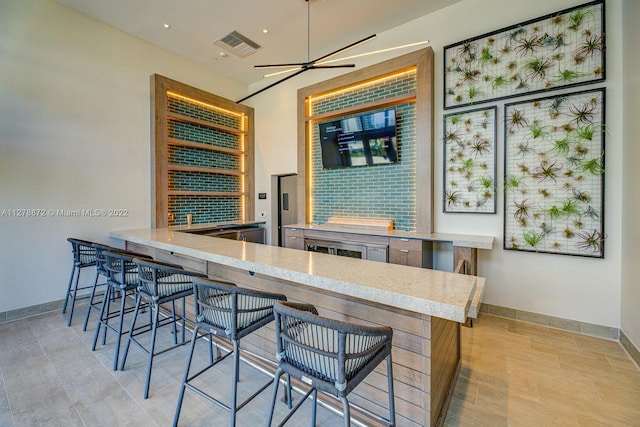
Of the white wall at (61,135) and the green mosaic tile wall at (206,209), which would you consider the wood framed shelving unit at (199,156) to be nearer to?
the green mosaic tile wall at (206,209)

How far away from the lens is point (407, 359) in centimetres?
168

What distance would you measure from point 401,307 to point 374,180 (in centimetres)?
354

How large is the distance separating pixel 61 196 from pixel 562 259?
21.4ft

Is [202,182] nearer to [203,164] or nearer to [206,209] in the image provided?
[203,164]

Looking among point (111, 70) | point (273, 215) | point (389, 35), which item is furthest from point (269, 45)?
point (273, 215)

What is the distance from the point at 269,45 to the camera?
4.92 m

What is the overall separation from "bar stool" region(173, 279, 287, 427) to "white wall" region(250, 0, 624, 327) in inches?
125

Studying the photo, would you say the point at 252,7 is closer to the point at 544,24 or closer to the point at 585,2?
the point at 544,24

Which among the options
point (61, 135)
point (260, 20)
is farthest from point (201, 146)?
point (260, 20)

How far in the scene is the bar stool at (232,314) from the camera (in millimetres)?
1587

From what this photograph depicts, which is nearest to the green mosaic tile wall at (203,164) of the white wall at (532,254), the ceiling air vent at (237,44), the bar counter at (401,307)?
the ceiling air vent at (237,44)

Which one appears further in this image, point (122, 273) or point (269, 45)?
point (269, 45)

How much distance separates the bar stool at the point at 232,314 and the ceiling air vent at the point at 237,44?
14.8ft

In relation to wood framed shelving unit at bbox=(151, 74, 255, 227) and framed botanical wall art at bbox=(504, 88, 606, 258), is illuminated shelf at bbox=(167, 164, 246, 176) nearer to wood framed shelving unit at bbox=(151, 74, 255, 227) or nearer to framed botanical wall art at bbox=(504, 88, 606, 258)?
wood framed shelving unit at bbox=(151, 74, 255, 227)
